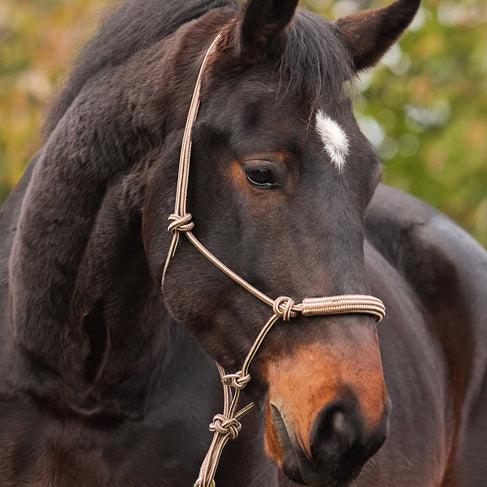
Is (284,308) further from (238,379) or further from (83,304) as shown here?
(83,304)

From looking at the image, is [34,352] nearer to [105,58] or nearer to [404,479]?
[105,58]

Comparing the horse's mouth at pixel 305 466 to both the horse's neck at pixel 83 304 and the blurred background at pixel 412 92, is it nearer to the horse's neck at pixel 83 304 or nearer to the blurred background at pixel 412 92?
the horse's neck at pixel 83 304

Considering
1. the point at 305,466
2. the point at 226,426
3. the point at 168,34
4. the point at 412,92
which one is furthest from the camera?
the point at 412,92

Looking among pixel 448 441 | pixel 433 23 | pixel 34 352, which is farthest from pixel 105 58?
pixel 433 23

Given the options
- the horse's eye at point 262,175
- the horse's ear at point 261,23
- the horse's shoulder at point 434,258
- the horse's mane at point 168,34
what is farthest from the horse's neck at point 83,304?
the horse's shoulder at point 434,258

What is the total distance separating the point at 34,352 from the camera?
434 cm

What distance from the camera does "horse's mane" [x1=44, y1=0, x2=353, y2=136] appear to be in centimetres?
394

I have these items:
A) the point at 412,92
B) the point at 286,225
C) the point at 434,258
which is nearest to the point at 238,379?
the point at 286,225

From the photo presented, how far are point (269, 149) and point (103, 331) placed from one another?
1.00m

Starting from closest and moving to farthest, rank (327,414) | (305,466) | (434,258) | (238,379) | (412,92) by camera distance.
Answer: (327,414) < (305,466) < (238,379) < (434,258) < (412,92)

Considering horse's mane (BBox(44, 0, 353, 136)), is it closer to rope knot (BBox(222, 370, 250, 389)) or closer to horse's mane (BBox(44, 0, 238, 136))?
horse's mane (BBox(44, 0, 238, 136))

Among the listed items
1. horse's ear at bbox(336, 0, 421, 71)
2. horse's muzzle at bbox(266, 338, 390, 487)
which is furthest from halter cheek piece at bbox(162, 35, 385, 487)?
horse's ear at bbox(336, 0, 421, 71)

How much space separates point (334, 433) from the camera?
351cm

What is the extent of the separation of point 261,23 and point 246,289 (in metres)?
0.88
